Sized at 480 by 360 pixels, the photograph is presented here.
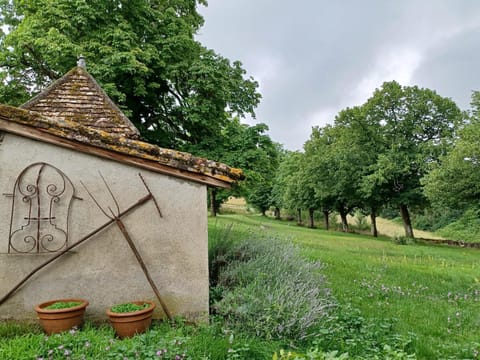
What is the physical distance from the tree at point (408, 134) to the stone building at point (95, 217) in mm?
21268

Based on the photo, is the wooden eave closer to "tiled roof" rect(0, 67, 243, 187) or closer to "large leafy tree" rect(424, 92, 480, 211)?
"tiled roof" rect(0, 67, 243, 187)

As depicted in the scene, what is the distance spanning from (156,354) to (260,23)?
14.8m

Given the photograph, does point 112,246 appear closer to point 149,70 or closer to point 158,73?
point 149,70

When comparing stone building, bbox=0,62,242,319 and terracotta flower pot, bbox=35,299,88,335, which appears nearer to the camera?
terracotta flower pot, bbox=35,299,88,335

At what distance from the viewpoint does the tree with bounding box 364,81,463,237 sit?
23406 mm

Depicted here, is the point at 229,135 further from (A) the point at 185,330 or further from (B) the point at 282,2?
(A) the point at 185,330

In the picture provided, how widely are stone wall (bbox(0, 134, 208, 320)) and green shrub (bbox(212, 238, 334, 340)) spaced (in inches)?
20.3

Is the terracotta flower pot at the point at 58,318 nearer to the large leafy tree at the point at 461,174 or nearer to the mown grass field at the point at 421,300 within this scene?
the mown grass field at the point at 421,300

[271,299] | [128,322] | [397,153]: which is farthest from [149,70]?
[397,153]

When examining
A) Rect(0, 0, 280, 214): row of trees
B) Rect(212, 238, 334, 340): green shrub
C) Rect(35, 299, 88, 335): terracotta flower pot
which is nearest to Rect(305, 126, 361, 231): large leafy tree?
Rect(0, 0, 280, 214): row of trees

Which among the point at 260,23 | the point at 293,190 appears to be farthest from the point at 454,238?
the point at 260,23

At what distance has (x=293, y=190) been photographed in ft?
117

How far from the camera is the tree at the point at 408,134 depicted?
23.4 meters

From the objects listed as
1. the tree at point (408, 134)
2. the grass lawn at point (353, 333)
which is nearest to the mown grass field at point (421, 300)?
the grass lawn at point (353, 333)
